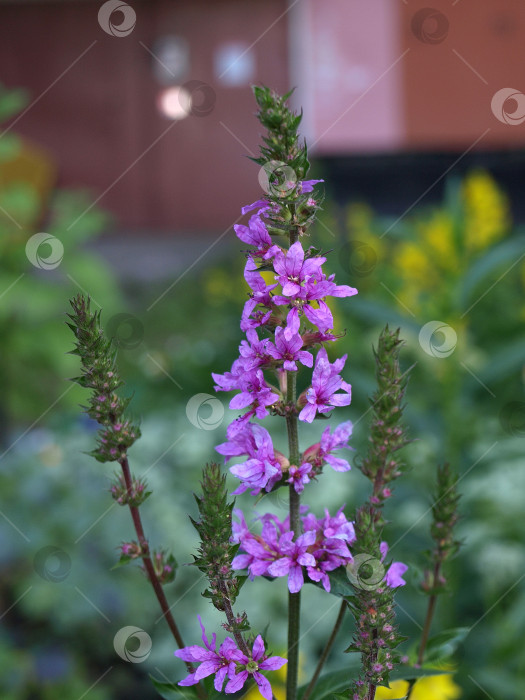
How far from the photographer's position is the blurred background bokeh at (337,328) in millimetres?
2537

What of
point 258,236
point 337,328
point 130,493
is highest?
point 337,328

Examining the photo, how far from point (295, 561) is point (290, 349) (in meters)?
0.19

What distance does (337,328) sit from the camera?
11.4 ft

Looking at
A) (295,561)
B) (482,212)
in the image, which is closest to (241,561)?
(295,561)

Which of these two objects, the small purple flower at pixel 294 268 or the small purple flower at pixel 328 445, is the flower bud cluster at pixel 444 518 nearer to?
the small purple flower at pixel 328 445

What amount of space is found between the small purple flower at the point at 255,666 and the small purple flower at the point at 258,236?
13.3 inches

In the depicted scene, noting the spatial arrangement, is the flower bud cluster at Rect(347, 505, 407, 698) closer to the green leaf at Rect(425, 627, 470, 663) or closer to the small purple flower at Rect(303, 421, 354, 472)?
the small purple flower at Rect(303, 421, 354, 472)

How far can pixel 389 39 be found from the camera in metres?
8.26

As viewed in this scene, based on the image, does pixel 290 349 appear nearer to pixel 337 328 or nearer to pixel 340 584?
pixel 340 584

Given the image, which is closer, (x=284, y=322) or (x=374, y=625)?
(x=374, y=625)

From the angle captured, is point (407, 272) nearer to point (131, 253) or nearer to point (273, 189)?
point (273, 189)

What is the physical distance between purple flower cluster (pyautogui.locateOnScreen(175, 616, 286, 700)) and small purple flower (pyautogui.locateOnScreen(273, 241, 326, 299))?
0.31 metres

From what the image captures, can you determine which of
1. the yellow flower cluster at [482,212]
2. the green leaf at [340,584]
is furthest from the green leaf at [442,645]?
the yellow flower cluster at [482,212]

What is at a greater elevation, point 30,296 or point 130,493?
point 30,296
